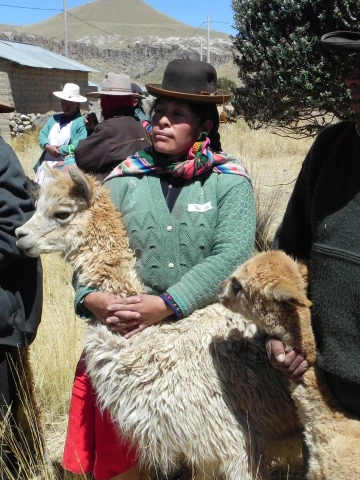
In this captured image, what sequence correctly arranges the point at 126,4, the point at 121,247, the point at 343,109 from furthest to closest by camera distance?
the point at 126,4, the point at 343,109, the point at 121,247

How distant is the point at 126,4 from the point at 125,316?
562 feet

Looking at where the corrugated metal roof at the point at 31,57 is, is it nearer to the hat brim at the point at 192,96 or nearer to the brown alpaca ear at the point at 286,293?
the hat brim at the point at 192,96

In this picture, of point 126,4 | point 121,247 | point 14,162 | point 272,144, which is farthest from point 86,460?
point 126,4

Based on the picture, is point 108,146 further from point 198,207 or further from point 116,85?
point 198,207

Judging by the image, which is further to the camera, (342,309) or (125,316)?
(125,316)

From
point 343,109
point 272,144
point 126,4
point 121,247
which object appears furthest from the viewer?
point 126,4

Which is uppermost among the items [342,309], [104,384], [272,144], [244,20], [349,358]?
[244,20]

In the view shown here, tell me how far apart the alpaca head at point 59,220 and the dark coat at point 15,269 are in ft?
0.30

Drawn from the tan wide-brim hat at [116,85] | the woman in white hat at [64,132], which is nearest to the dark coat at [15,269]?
the tan wide-brim hat at [116,85]

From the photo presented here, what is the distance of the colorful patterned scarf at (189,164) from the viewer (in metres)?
2.44

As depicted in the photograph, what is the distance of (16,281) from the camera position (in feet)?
8.94

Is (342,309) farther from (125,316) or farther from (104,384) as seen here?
(104,384)

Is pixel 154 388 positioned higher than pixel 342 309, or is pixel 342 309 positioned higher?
pixel 342 309

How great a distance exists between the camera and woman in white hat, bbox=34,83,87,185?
7406mm
